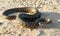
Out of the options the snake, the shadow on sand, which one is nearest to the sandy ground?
the shadow on sand

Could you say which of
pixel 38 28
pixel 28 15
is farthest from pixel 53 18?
pixel 38 28

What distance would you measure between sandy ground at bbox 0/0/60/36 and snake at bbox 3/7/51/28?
14cm

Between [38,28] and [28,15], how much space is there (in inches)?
27.0

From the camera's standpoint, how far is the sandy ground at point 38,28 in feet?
16.6

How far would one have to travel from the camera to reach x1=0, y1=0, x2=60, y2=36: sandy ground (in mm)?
5066

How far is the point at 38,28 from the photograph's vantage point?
5254mm

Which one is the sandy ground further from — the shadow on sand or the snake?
the snake

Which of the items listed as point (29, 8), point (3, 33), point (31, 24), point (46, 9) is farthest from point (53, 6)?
point (3, 33)

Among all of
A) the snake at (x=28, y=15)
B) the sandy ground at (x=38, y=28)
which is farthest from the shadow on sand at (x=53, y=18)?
the snake at (x=28, y=15)

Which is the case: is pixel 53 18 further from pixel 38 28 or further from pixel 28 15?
pixel 38 28

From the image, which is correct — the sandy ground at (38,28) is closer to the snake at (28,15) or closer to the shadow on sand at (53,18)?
the shadow on sand at (53,18)

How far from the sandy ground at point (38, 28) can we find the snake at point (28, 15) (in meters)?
0.14

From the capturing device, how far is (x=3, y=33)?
5051 mm

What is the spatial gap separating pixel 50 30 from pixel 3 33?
1.10 meters
